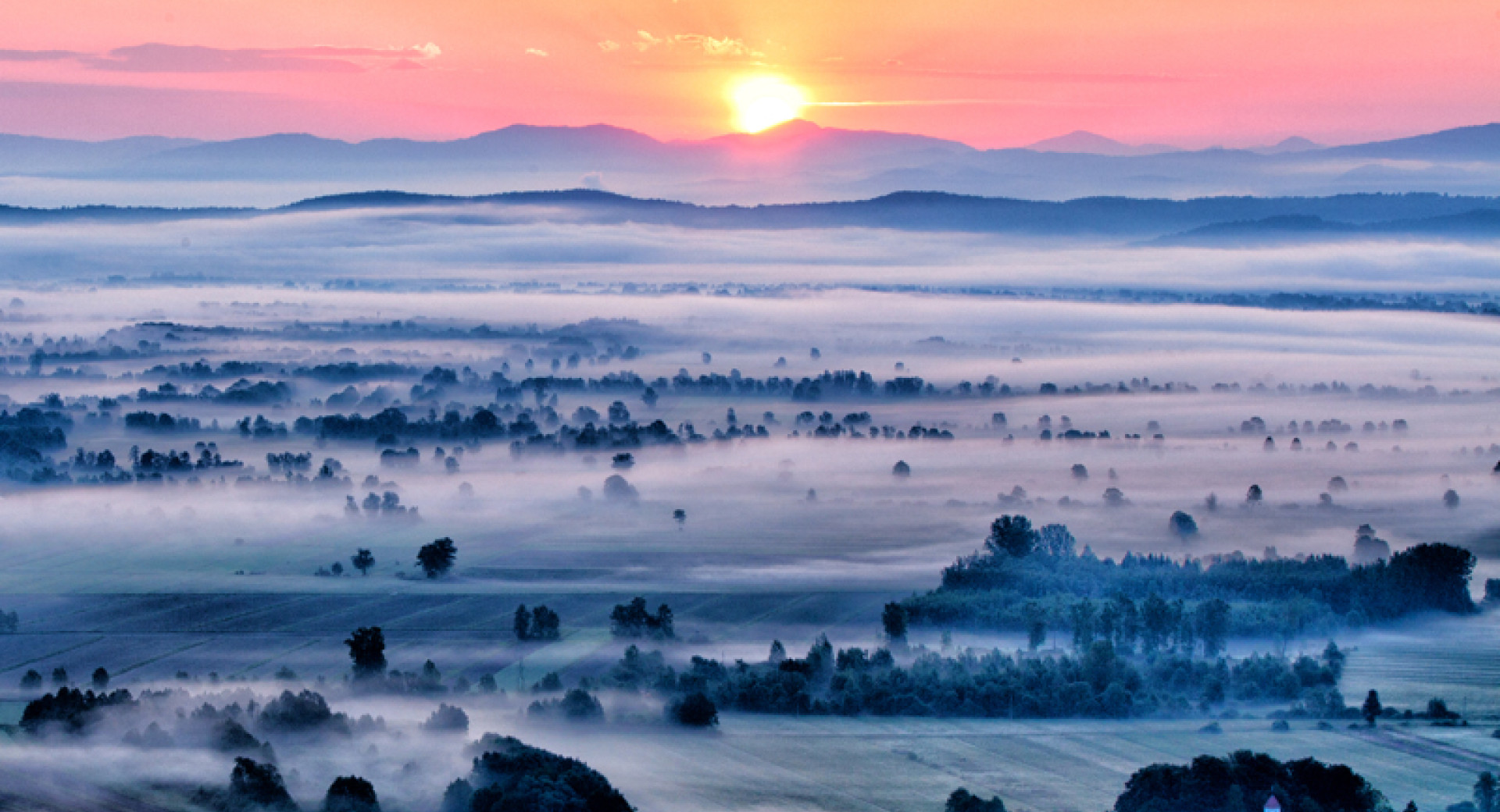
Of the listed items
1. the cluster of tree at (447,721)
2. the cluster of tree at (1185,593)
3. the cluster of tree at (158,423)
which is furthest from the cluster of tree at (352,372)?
the cluster of tree at (447,721)

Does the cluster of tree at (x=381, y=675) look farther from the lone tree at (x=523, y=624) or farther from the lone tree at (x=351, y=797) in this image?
the lone tree at (x=351, y=797)

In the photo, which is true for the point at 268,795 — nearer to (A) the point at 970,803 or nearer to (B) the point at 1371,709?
(A) the point at 970,803

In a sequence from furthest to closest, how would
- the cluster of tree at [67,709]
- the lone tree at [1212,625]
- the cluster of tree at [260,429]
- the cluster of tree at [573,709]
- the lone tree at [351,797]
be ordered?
the cluster of tree at [260,429], the lone tree at [1212,625], the cluster of tree at [573,709], the cluster of tree at [67,709], the lone tree at [351,797]

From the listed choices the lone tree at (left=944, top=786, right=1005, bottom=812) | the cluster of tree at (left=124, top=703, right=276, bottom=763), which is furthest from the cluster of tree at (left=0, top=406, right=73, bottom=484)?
the lone tree at (left=944, top=786, right=1005, bottom=812)

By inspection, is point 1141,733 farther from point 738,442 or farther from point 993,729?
point 738,442

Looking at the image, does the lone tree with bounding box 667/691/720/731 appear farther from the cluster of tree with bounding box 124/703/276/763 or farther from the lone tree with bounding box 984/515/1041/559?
the lone tree with bounding box 984/515/1041/559

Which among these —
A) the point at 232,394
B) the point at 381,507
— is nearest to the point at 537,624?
the point at 381,507
